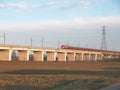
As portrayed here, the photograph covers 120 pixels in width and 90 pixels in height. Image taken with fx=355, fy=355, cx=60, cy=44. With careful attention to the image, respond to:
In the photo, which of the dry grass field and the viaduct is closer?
the dry grass field

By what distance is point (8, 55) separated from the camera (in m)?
106

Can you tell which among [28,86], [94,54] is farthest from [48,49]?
[28,86]

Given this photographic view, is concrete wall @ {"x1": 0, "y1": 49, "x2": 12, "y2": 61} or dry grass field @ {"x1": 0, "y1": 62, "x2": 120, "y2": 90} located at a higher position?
dry grass field @ {"x1": 0, "y1": 62, "x2": 120, "y2": 90}

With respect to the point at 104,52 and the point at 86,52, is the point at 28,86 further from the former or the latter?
the point at 104,52

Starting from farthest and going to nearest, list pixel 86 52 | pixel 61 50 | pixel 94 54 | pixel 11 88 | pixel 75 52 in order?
pixel 94 54, pixel 86 52, pixel 75 52, pixel 61 50, pixel 11 88

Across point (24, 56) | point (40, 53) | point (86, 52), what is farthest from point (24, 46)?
point (86, 52)

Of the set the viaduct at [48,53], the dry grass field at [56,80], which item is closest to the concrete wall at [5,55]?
A: the viaduct at [48,53]

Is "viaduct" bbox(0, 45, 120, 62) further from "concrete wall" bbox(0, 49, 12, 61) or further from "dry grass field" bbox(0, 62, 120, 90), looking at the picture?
"dry grass field" bbox(0, 62, 120, 90)

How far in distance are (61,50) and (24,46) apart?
2876 centimetres

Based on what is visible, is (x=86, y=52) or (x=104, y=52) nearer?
(x=86, y=52)

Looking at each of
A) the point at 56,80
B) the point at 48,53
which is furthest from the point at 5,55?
the point at 56,80

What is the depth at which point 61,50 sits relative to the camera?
141875mm

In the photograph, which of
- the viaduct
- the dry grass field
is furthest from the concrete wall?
the dry grass field

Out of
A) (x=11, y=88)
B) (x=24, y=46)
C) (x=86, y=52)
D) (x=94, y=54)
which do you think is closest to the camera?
(x=11, y=88)
